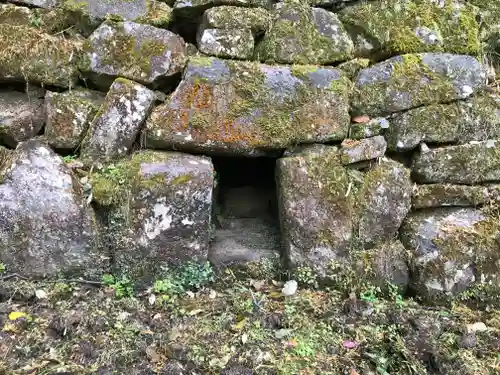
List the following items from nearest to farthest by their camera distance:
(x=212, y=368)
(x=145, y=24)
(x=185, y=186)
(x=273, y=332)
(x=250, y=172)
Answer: (x=212, y=368) → (x=273, y=332) → (x=185, y=186) → (x=145, y=24) → (x=250, y=172)

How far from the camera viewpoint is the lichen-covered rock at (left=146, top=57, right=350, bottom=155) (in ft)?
10.4

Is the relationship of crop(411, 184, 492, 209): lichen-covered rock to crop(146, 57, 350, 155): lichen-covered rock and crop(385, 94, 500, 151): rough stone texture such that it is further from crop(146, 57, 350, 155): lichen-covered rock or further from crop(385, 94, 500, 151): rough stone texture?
crop(146, 57, 350, 155): lichen-covered rock

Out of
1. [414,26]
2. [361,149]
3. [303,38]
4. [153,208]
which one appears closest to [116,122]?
[153,208]

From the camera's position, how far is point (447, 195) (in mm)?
3377

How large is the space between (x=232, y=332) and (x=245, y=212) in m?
1.36

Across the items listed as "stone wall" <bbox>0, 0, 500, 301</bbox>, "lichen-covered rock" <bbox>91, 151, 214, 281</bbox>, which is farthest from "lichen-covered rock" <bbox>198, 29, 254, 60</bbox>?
"lichen-covered rock" <bbox>91, 151, 214, 281</bbox>

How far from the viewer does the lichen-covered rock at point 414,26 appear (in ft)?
11.6

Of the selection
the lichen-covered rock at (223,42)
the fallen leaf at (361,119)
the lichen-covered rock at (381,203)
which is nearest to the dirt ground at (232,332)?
the lichen-covered rock at (381,203)

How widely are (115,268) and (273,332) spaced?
1212mm

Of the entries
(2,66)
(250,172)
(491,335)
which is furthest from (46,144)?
(491,335)

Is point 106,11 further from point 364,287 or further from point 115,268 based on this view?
point 364,287

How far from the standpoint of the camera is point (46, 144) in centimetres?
313

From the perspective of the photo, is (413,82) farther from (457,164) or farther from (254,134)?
(254,134)

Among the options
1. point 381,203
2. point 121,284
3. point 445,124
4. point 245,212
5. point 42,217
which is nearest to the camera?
point 42,217
